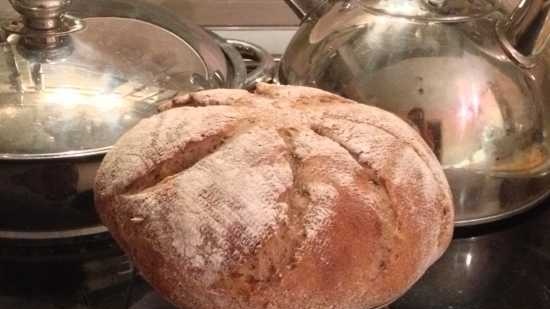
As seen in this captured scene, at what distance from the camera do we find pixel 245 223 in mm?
565

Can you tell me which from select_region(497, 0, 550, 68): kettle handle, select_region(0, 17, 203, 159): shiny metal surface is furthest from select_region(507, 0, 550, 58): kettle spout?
select_region(0, 17, 203, 159): shiny metal surface

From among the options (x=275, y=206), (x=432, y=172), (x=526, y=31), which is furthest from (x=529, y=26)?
(x=275, y=206)

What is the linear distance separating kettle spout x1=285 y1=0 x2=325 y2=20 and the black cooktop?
32 cm

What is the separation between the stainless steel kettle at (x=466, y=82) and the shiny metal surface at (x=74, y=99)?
0.44ft

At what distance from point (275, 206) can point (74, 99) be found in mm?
277

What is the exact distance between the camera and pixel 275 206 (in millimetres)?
576

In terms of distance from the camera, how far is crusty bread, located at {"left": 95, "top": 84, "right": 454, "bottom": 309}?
1.87 ft

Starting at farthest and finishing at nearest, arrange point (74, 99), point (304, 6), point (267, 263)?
point (304, 6), point (74, 99), point (267, 263)

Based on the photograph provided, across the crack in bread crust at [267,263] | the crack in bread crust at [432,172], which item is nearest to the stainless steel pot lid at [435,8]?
the crack in bread crust at [432,172]

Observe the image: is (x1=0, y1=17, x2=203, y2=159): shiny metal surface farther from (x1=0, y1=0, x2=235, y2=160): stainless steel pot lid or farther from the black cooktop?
the black cooktop

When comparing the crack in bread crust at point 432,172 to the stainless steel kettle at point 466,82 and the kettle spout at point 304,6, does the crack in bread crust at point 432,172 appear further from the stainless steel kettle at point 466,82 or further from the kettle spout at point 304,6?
the kettle spout at point 304,6

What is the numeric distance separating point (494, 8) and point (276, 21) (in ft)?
1.57

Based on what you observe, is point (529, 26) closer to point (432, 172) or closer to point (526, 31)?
point (526, 31)

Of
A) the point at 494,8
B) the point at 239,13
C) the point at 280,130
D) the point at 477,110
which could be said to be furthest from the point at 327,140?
the point at 239,13
